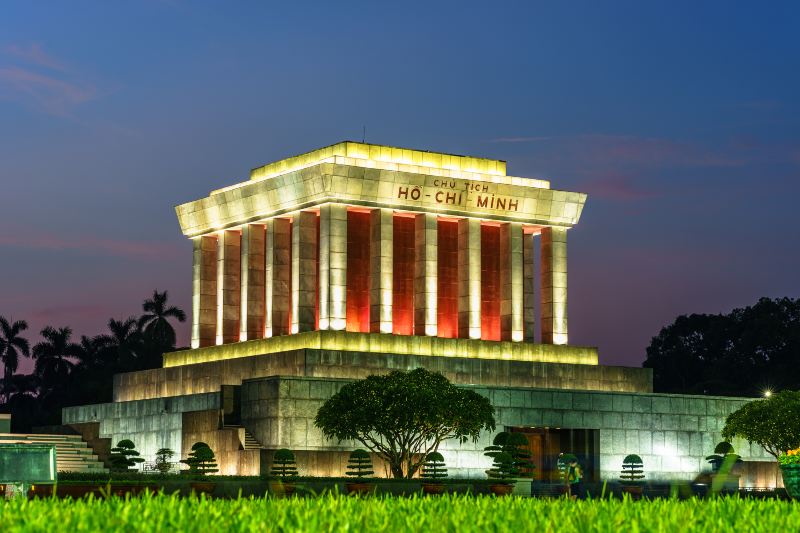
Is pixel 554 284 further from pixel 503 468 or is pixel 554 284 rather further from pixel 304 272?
pixel 503 468

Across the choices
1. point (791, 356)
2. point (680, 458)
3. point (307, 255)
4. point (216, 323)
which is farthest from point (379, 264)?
point (791, 356)

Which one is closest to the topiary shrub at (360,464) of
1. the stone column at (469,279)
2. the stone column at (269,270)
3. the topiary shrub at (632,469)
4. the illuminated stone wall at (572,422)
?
the illuminated stone wall at (572,422)

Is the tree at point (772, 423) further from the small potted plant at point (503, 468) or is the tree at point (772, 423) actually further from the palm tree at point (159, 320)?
the palm tree at point (159, 320)

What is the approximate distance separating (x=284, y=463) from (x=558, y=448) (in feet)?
54.4

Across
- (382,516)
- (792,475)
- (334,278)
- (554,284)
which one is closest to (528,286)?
(554,284)

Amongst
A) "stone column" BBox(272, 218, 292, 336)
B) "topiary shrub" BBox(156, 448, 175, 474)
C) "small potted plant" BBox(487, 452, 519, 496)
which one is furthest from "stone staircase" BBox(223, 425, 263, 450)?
"small potted plant" BBox(487, 452, 519, 496)

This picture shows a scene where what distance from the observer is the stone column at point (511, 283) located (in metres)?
70.8

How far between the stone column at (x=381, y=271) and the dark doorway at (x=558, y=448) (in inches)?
337

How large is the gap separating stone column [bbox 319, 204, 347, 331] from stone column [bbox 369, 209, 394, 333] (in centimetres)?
165

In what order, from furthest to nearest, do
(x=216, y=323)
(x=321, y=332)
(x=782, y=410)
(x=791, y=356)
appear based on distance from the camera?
(x=791, y=356) → (x=216, y=323) → (x=321, y=332) → (x=782, y=410)

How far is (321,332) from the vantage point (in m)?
63.4

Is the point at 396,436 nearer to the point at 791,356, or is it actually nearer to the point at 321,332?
the point at 321,332

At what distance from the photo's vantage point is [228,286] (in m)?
73.4

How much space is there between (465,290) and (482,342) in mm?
3305
